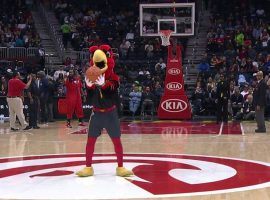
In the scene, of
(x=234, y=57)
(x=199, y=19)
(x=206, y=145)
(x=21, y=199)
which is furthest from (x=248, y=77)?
(x=21, y=199)

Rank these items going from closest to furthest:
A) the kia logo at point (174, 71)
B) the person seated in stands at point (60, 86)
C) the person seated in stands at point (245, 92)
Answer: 1. the kia logo at point (174, 71)
2. the person seated in stands at point (245, 92)
3. the person seated in stands at point (60, 86)

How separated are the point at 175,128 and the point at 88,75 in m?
8.47

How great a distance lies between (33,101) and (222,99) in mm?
5712

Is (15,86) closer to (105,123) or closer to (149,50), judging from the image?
(105,123)

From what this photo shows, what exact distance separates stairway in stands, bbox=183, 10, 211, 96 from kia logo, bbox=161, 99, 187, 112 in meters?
2.86

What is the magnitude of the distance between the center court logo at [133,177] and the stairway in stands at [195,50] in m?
12.2

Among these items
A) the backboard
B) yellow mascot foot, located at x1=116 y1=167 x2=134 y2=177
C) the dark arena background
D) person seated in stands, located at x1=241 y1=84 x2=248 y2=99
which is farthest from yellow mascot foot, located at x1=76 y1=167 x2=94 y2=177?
the backboard

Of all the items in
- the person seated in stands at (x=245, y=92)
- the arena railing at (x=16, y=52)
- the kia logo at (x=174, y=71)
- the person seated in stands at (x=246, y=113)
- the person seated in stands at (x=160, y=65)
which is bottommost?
the person seated in stands at (x=246, y=113)

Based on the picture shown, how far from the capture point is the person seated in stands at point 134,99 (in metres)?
19.1

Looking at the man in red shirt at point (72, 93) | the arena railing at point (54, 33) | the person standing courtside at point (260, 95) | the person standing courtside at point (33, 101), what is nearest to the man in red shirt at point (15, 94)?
the person standing courtside at point (33, 101)

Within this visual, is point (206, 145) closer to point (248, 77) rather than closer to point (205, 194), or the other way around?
point (205, 194)

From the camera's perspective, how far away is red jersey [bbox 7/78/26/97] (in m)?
14.3

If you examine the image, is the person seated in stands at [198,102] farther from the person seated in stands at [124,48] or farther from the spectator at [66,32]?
the spectator at [66,32]

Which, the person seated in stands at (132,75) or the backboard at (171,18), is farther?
the person seated in stands at (132,75)
